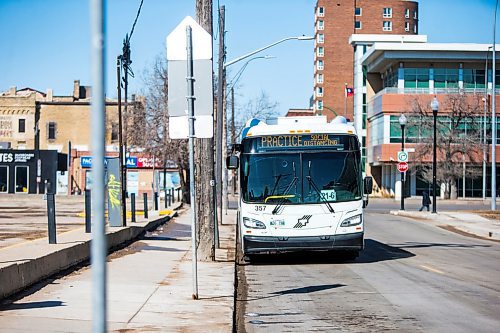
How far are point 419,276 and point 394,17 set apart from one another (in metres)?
102

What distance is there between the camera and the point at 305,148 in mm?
16875

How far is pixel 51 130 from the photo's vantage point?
82000mm

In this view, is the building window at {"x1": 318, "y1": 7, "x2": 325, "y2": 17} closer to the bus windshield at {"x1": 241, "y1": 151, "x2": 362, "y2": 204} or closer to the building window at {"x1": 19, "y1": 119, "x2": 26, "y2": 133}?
the building window at {"x1": 19, "y1": 119, "x2": 26, "y2": 133}

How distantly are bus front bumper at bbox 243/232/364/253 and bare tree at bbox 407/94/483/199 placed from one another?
52.3m

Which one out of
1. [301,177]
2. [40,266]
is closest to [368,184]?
[301,177]

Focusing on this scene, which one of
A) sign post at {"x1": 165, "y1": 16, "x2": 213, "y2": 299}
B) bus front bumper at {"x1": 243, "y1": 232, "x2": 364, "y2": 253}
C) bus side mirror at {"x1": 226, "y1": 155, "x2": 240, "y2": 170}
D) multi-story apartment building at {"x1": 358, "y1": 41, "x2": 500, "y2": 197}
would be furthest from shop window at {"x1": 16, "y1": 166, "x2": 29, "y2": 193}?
sign post at {"x1": 165, "y1": 16, "x2": 213, "y2": 299}

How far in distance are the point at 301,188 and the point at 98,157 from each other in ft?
43.8

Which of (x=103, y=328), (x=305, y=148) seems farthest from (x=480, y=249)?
(x=103, y=328)

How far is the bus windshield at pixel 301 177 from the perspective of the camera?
16.5m

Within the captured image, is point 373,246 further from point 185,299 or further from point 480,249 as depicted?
point 185,299

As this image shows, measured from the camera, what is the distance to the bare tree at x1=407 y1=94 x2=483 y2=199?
6681cm

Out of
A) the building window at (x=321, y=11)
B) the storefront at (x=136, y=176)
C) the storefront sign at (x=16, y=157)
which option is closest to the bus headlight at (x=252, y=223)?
the storefront at (x=136, y=176)

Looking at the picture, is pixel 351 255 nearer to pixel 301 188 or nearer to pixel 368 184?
pixel 368 184

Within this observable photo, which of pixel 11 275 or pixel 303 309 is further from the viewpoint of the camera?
pixel 303 309
